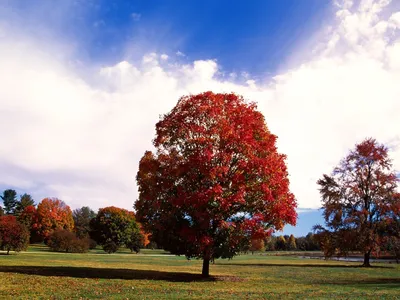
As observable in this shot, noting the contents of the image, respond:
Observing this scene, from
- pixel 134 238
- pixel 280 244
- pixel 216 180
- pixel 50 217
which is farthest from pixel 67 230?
pixel 280 244

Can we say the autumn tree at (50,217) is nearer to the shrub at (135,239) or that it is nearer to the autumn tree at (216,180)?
the shrub at (135,239)

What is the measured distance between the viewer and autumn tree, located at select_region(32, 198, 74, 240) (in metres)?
96.9

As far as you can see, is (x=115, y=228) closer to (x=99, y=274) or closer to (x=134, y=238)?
(x=134, y=238)

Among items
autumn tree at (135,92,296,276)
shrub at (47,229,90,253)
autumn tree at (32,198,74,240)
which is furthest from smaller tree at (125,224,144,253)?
autumn tree at (135,92,296,276)

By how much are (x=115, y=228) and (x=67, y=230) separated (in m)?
10.4

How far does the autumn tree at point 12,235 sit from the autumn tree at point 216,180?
2900 centimetres

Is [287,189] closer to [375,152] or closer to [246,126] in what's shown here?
[246,126]

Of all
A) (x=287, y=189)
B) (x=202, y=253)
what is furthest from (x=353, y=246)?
(x=202, y=253)

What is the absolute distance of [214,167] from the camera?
23797 mm

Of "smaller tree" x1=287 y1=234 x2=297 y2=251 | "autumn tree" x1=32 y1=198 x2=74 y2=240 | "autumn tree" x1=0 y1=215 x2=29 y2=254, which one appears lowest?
"smaller tree" x1=287 y1=234 x2=297 y2=251

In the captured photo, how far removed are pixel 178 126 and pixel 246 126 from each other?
463 cm

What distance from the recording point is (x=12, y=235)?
1859 inches

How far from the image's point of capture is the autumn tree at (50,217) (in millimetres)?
96938

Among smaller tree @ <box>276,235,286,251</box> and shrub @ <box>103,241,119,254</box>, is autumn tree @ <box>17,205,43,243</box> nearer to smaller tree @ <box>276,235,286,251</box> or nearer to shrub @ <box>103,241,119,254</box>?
shrub @ <box>103,241,119,254</box>
